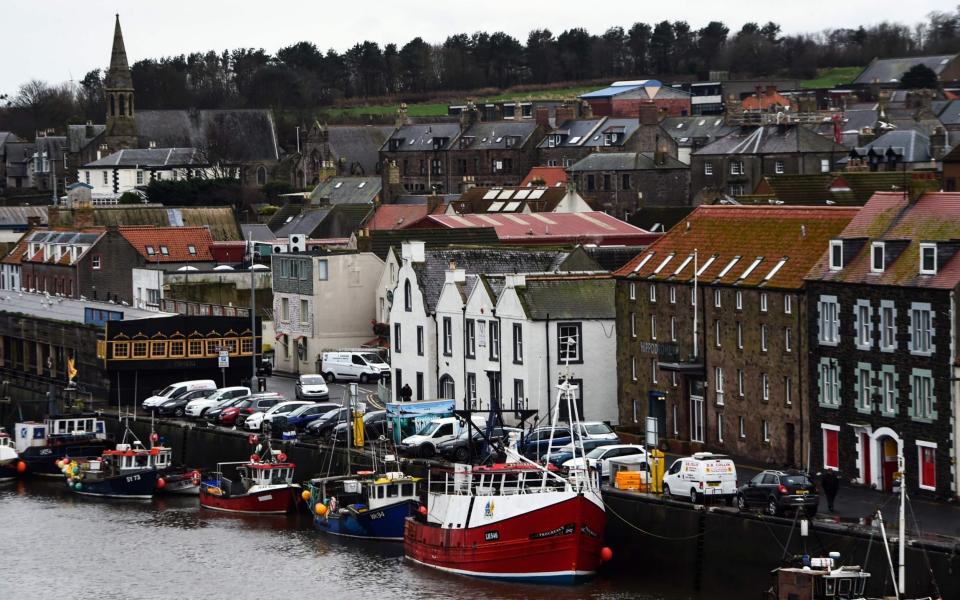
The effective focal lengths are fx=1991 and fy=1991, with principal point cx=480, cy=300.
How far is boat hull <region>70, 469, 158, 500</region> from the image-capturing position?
73.0 meters

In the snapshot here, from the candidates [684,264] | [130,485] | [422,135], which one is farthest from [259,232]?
[684,264]

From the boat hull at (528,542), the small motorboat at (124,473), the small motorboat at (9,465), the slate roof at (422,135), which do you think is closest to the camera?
the boat hull at (528,542)

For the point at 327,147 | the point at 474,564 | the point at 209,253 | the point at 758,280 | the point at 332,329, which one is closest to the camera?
the point at 474,564

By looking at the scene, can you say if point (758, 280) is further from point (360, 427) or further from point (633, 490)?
point (360, 427)

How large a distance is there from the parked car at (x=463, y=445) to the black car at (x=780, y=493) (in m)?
11.5

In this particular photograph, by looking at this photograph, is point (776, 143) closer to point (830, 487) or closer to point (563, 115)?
point (563, 115)

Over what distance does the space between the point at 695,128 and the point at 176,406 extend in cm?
8471

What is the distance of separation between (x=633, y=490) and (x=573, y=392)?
3377mm

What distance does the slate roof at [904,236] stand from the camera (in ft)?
177

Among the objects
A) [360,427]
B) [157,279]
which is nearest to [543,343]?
[360,427]

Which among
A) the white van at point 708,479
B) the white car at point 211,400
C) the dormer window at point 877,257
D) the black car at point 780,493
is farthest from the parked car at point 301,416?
the black car at point 780,493

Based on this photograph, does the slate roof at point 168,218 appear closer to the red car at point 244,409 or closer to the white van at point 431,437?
the red car at point 244,409

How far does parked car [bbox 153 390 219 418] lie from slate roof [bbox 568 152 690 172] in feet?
220

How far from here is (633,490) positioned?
2213 inches
